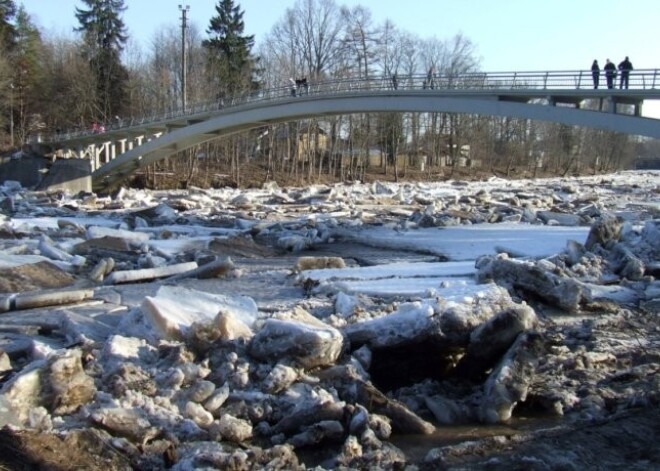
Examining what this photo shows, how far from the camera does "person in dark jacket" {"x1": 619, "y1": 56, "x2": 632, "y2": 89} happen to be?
20.3m

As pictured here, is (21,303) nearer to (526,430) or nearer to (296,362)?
(296,362)

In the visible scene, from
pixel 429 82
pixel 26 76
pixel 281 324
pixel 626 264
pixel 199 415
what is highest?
pixel 26 76

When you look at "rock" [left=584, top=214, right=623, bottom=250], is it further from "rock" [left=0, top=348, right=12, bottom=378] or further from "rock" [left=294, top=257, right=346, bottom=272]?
"rock" [left=0, top=348, right=12, bottom=378]

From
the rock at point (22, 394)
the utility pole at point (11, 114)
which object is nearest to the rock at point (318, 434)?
the rock at point (22, 394)

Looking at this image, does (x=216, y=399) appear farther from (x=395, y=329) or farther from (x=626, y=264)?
(x=626, y=264)

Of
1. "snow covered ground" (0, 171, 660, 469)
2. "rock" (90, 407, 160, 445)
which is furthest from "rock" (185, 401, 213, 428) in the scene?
"rock" (90, 407, 160, 445)

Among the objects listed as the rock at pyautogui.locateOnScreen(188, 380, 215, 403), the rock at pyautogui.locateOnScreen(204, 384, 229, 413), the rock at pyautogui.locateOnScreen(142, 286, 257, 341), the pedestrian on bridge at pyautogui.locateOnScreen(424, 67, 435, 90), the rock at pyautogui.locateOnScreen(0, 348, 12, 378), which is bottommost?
the rock at pyautogui.locateOnScreen(204, 384, 229, 413)

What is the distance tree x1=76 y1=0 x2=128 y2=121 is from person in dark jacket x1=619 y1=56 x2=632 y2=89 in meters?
36.4

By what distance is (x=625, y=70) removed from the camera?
20.2m

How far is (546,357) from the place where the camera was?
7.12 m

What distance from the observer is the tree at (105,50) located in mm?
51000

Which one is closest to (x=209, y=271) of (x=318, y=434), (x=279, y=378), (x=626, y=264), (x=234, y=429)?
(x=279, y=378)

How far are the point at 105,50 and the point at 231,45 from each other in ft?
34.3

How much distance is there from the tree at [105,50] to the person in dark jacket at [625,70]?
119 ft
